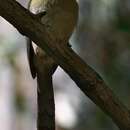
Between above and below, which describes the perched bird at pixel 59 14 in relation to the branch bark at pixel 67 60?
above

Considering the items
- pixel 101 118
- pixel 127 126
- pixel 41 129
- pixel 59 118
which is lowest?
pixel 127 126

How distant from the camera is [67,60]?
2734 millimetres

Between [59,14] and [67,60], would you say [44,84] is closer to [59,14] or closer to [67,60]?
[59,14]

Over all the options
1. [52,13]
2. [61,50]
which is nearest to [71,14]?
[52,13]

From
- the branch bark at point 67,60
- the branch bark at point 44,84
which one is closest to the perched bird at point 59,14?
the branch bark at point 44,84

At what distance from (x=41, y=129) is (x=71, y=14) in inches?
23.9

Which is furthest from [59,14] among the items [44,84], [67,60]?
[67,60]

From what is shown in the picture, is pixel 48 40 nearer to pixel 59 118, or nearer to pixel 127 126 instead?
pixel 127 126

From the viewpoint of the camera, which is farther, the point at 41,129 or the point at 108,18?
the point at 108,18

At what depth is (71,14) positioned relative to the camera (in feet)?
10.7

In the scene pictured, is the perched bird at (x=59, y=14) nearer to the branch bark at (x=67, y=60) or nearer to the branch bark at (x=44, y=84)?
the branch bark at (x=44, y=84)

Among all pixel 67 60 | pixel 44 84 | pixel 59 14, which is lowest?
pixel 67 60

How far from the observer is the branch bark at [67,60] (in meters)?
2.65

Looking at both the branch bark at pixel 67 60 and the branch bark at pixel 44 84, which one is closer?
the branch bark at pixel 67 60
